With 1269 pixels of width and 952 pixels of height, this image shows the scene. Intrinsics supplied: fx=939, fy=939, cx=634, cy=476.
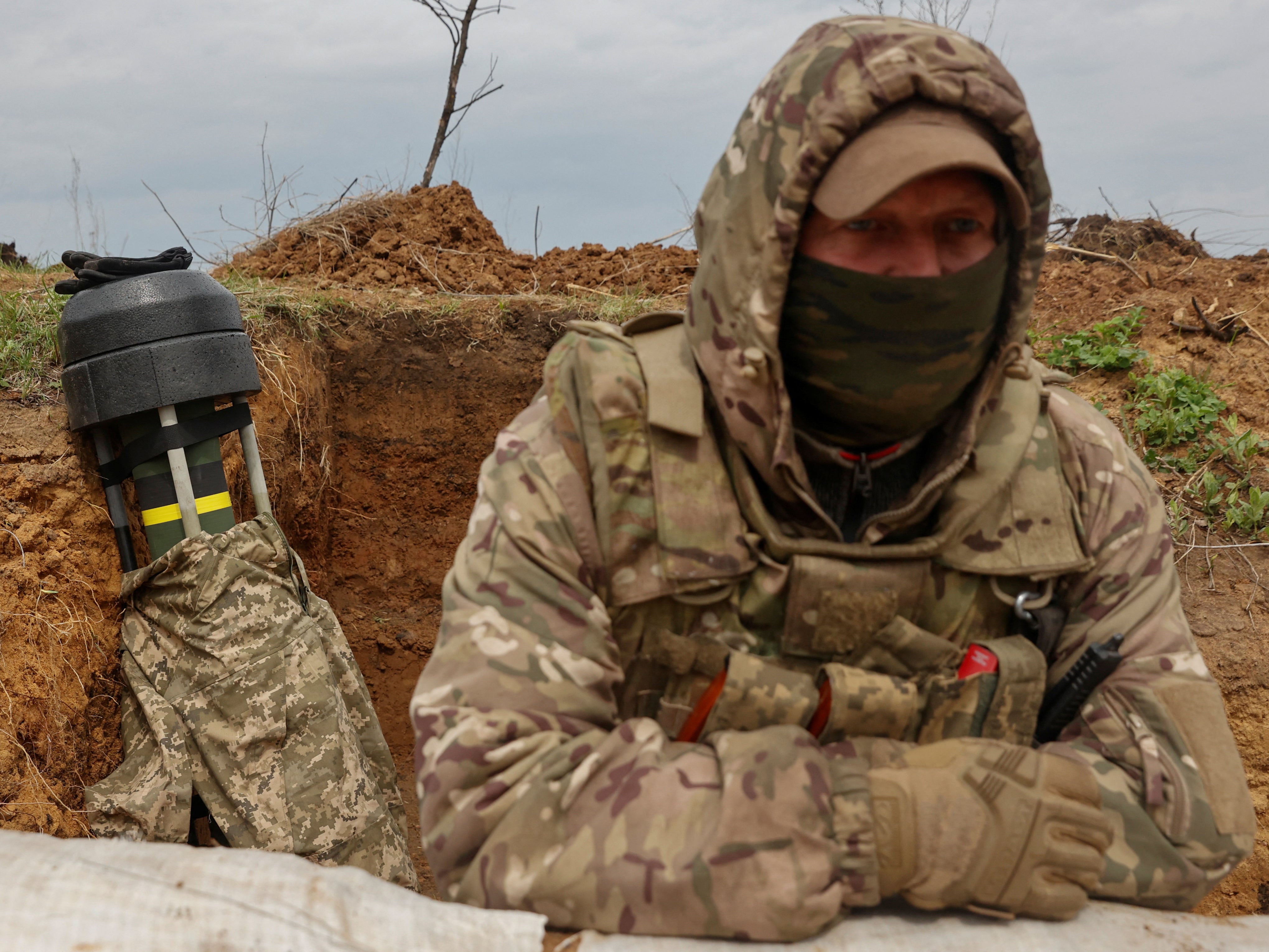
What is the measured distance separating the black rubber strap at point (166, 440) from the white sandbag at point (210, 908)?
7.25 feet

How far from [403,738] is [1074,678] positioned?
4.00 m

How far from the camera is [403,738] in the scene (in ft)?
16.2

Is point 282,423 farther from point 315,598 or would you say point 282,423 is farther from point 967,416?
point 967,416

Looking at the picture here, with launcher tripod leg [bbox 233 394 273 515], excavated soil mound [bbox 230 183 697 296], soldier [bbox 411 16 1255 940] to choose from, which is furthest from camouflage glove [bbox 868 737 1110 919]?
excavated soil mound [bbox 230 183 697 296]

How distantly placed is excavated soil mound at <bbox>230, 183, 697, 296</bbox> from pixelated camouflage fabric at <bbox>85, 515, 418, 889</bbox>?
8.38ft

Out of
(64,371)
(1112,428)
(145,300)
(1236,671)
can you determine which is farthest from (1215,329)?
(64,371)

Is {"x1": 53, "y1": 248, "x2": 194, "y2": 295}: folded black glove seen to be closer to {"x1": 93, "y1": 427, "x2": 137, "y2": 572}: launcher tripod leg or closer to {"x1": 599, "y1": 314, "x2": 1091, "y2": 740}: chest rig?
{"x1": 93, "y1": 427, "x2": 137, "y2": 572}: launcher tripod leg

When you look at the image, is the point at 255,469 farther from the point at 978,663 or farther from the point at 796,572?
the point at 978,663

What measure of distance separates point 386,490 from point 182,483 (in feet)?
5.64

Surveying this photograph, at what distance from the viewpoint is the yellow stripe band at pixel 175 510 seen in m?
3.28

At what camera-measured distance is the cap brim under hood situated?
56.9 inches

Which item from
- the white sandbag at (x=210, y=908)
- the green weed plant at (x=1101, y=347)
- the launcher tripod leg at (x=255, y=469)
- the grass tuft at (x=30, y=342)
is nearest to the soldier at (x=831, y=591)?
the white sandbag at (x=210, y=908)

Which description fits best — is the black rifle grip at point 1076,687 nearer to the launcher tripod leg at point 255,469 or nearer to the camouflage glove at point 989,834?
the camouflage glove at point 989,834

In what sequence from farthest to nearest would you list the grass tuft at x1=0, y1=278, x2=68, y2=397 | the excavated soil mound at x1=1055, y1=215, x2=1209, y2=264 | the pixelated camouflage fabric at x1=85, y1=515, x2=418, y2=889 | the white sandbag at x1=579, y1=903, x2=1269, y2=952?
the excavated soil mound at x1=1055, y1=215, x2=1209, y2=264 → the grass tuft at x1=0, y1=278, x2=68, y2=397 → the pixelated camouflage fabric at x1=85, y1=515, x2=418, y2=889 → the white sandbag at x1=579, y1=903, x2=1269, y2=952
